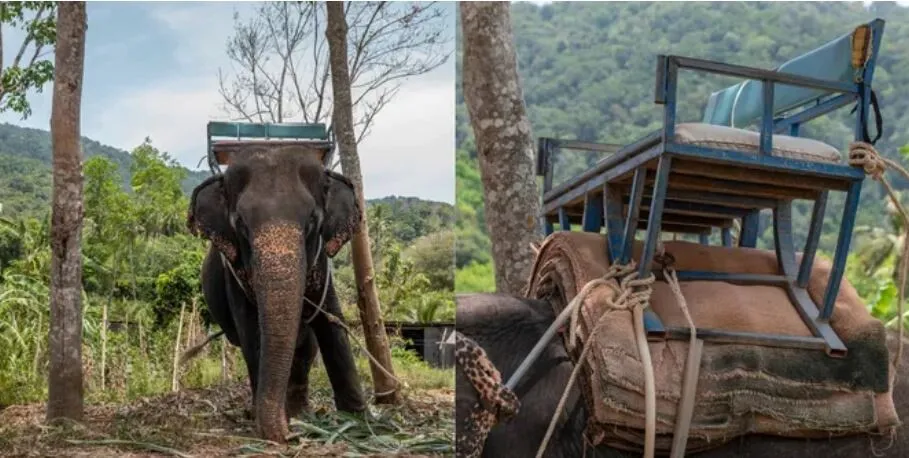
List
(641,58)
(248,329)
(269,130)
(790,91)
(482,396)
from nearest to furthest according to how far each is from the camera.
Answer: (482,396) → (790,91) → (269,130) → (248,329) → (641,58)

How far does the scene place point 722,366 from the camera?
1.38 meters

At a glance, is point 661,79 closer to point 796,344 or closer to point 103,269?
point 796,344

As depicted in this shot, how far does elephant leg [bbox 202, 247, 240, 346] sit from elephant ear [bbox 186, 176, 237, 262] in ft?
0.16

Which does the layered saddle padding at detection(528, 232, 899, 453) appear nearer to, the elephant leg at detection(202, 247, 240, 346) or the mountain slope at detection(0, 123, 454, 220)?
the mountain slope at detection(0, 123, 454, 220)

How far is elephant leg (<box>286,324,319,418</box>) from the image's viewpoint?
217cm

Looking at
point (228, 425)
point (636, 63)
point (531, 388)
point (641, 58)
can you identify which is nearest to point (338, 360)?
point (228, 425)

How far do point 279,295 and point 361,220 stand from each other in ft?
0.79

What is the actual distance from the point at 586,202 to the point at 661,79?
32cm

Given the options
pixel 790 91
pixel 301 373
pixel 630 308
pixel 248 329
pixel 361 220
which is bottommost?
pixel 301 373

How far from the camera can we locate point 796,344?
1429 millimetres

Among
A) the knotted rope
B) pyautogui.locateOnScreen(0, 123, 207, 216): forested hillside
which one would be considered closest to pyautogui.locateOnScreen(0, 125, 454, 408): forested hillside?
pyautogui.locateOnScreen(0, 123, 207, 216): forested hillside

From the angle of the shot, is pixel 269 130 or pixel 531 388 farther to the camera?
pixel 269 130

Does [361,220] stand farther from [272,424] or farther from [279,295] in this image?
[272,424]

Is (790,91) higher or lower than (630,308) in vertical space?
higher
